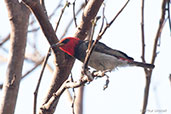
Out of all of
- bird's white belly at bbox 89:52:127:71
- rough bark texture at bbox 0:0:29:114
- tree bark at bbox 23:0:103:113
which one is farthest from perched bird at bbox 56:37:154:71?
rough bark texture at bbox 0:0:29:114

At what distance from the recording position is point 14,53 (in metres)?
3.29

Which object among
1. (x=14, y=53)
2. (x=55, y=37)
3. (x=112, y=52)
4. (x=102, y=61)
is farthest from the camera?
(x=112, y=52)

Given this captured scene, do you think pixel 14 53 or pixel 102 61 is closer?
pixel 14 53

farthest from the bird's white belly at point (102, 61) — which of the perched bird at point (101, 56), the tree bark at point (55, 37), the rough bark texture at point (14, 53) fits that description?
the rough bark texture at point (14, 53)

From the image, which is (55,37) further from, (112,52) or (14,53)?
(112,52)

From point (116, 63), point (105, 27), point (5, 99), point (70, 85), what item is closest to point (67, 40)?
point (116, 63)

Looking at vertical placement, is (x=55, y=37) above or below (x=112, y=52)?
below

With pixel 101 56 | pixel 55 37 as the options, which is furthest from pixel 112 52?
pixel 55 37

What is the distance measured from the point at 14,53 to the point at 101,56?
160 cm

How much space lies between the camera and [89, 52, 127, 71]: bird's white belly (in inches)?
173


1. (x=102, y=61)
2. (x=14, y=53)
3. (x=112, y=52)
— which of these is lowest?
(x=14, y=53)

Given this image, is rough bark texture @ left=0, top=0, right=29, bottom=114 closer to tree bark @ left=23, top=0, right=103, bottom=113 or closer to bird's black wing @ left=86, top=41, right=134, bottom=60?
tree bark @ left=23, top=0, right=103, bottom=113

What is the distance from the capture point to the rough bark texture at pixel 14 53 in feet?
10.2

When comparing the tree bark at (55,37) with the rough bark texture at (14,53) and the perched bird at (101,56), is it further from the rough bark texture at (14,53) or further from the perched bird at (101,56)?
the perched bird at (101,56)
